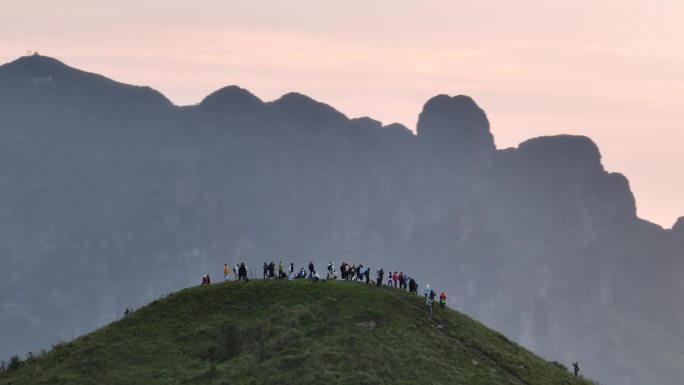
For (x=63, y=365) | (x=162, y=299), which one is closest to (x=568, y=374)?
(x=162, y=299)

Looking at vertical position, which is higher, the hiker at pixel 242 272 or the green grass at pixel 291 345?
the hiker at pixel 242 272

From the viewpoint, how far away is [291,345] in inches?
3647

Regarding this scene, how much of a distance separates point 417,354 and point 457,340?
668 cm

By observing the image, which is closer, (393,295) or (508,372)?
(508,372)

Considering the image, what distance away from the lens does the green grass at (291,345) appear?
89.4m

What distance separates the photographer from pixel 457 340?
96.4m

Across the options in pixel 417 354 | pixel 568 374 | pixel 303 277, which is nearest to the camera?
pixel 417 354

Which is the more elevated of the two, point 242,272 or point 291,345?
point 242,272

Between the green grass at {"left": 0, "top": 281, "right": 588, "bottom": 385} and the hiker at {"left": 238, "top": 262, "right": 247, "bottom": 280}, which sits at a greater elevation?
the hiker at {"left": 238, "top": 262, "right": 247, "bottom": 280}

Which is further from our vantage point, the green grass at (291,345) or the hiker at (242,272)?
the hiker at (242,272)

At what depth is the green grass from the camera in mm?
89375

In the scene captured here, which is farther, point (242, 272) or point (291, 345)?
point (242, 272)

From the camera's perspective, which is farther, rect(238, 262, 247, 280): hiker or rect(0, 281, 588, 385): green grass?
rect(238, 262, 247, 280): hiker

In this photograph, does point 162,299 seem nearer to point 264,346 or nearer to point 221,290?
point 221,290
